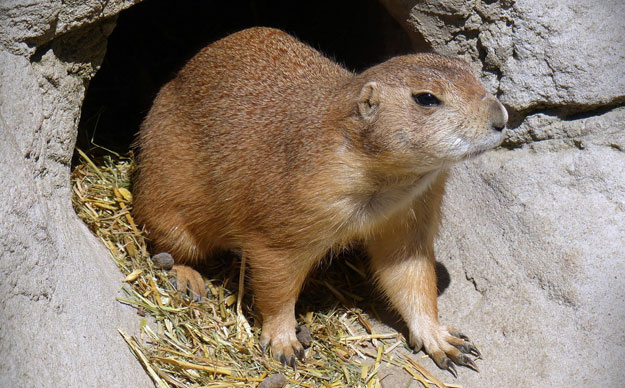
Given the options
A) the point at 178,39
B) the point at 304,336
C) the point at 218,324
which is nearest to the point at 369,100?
the point at 304,336

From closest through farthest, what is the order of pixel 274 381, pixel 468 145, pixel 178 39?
1. pixel 468 145
2. pixel 274 381
3. pixel 178 39

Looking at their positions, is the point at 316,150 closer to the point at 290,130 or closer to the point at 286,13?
the point at 290,130

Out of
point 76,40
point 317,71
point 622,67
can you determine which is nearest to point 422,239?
point 317,71

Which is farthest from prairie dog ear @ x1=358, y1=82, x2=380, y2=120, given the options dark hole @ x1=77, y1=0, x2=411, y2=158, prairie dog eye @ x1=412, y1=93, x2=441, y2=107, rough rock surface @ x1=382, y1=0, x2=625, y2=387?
dark hole @ x1=77, y1=0, x2=411, y2=158

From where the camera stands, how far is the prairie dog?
3.68m

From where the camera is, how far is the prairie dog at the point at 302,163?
12.1 feet

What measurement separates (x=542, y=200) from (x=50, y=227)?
3.17 metres

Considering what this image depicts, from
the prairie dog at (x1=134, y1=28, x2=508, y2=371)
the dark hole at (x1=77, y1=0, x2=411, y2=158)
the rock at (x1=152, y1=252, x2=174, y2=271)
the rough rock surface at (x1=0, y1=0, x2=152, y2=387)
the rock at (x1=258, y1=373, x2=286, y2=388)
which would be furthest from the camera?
the dark hole at (x1=77, y1=0, x2=411, y2=158)

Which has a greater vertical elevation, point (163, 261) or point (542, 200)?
point (542, 200)

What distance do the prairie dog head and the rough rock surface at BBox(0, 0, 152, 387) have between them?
5.85ft

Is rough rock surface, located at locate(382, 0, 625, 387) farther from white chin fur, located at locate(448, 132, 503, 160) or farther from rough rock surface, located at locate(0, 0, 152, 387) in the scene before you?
rough rock surface, located at locate(0, 0, 152, 387)

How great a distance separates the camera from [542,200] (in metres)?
4.65

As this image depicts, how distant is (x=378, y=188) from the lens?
395 cm

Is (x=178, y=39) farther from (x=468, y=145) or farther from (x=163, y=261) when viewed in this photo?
(x=468, y=145)
